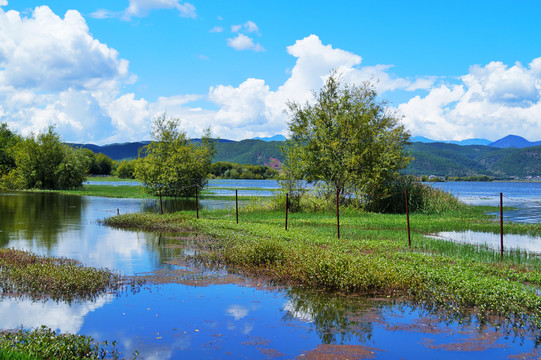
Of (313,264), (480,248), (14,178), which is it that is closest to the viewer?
(313,264)

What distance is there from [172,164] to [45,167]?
3006 centimetres

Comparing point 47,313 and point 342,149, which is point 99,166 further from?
point 47,313

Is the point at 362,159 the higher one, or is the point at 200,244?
the point at 362,159

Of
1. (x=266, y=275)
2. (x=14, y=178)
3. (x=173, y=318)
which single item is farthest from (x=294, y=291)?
(x=14, y=178)

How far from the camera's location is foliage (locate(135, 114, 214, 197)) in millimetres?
52750

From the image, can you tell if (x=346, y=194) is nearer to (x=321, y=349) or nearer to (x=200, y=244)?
(x=200, y=244)

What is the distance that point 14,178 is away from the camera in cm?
7169

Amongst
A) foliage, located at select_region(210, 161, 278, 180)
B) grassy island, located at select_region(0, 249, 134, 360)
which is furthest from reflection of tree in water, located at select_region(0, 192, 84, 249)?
foliage, located at select_region(210, 161, 278, 180)

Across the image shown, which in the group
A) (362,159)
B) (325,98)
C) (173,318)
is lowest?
(173,318)

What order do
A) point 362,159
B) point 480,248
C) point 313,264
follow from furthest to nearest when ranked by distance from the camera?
1. point 362,159
2. point 480,248
3. point 313,264

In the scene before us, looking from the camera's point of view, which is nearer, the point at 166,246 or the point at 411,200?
the point at 166,246

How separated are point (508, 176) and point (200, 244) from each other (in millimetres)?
182868

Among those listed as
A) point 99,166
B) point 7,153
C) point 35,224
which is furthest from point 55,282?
point 99,166

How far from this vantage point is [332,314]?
29.6 feet
